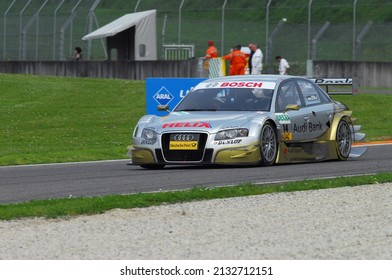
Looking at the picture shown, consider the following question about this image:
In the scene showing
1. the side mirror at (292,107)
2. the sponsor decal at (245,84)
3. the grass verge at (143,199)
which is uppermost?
the sponsor decal at (245,84)

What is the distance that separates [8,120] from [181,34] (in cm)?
1520

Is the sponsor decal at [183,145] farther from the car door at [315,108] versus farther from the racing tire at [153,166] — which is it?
the car door at [315,108]

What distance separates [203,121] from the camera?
1703 centimetres

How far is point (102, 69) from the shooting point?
1779 inches

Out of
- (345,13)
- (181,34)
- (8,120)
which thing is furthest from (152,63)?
(8,120)

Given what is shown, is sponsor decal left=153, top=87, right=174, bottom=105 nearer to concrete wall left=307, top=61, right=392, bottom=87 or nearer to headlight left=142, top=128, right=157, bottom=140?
headlight left=142, top=128, right=157, bottom=140

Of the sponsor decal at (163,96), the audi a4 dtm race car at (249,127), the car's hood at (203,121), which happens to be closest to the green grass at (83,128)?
the sponsor decal at (163,96)

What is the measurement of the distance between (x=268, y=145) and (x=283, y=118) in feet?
2.00

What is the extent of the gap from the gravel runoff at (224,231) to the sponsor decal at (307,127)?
495 cm

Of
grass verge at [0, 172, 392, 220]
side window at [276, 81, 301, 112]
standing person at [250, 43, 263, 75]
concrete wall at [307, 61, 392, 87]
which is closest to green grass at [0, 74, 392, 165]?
concrete wall at [307, 61, 392, 87]

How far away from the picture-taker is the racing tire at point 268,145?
17.0m

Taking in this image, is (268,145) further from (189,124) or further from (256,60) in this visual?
(256,60)

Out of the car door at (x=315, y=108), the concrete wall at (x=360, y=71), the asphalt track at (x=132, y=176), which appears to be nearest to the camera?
the asphalt track at (x=132, y=176)
